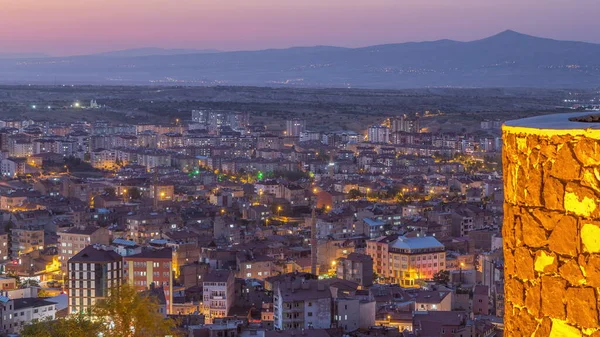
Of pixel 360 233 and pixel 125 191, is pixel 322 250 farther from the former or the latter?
pixel 125 191

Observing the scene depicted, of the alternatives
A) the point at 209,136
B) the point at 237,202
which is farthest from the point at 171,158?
the point at 237,202

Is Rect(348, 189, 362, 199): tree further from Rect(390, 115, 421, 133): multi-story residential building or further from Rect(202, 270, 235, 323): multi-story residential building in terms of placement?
Rect(390, 115, 421, 133): multi-story residential building

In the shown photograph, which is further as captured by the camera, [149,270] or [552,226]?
[149,270]

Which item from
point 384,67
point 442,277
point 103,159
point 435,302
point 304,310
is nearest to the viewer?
point 304,310

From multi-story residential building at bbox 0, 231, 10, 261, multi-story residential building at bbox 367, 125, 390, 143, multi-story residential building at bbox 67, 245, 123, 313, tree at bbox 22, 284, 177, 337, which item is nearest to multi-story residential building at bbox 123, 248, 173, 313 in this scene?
multi-story residential building at bbox 67, 245, 123, 313

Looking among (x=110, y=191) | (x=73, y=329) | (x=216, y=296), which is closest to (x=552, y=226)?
(x=73, y=329)

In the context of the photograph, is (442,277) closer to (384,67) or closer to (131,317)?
(131,317)

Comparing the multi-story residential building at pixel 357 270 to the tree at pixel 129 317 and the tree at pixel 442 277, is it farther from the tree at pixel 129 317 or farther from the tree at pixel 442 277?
the tree at pixel 129 317

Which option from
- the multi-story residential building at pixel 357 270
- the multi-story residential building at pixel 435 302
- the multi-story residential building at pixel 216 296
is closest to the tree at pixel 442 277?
the multi-story residential building at pixel 357 270
